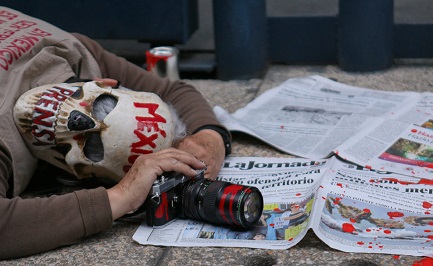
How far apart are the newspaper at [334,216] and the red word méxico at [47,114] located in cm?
30

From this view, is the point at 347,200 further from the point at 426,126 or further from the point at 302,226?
the point at 426,126

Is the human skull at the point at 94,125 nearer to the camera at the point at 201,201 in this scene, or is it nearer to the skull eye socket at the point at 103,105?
the skull eye socket at the point at 103,105

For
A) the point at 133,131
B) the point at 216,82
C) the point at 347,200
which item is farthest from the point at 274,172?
the point at 216,82

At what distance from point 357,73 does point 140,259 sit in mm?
1512

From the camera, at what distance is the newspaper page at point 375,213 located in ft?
5.74

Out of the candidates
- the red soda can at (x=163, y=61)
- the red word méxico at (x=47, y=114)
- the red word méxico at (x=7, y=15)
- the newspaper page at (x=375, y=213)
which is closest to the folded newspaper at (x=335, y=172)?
the newspaper page at (x=375, y=213)

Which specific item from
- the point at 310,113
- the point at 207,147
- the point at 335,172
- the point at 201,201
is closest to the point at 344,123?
the point at 310,113

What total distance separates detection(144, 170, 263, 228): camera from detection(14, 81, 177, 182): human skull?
0.34 ft

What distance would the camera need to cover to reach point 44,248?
179 cm

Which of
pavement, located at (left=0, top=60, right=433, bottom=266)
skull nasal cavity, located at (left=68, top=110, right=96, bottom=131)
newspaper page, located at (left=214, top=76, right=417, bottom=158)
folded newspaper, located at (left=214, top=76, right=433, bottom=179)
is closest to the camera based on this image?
pavement, located at (left=0, top=60, right=433, bottom=266)

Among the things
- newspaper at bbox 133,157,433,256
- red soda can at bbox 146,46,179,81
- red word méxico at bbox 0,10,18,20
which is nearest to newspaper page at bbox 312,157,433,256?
newspaper at bbox 133,157,433,256

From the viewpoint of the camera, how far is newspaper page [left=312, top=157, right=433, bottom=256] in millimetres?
1751

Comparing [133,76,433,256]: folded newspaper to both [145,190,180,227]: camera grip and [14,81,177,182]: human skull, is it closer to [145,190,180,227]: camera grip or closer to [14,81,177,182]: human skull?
[145,190,180,227]: camera grip

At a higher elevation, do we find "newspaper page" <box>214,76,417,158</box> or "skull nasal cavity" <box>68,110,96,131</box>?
"skull nasal cavity" <box>68,110,96,131</box>
